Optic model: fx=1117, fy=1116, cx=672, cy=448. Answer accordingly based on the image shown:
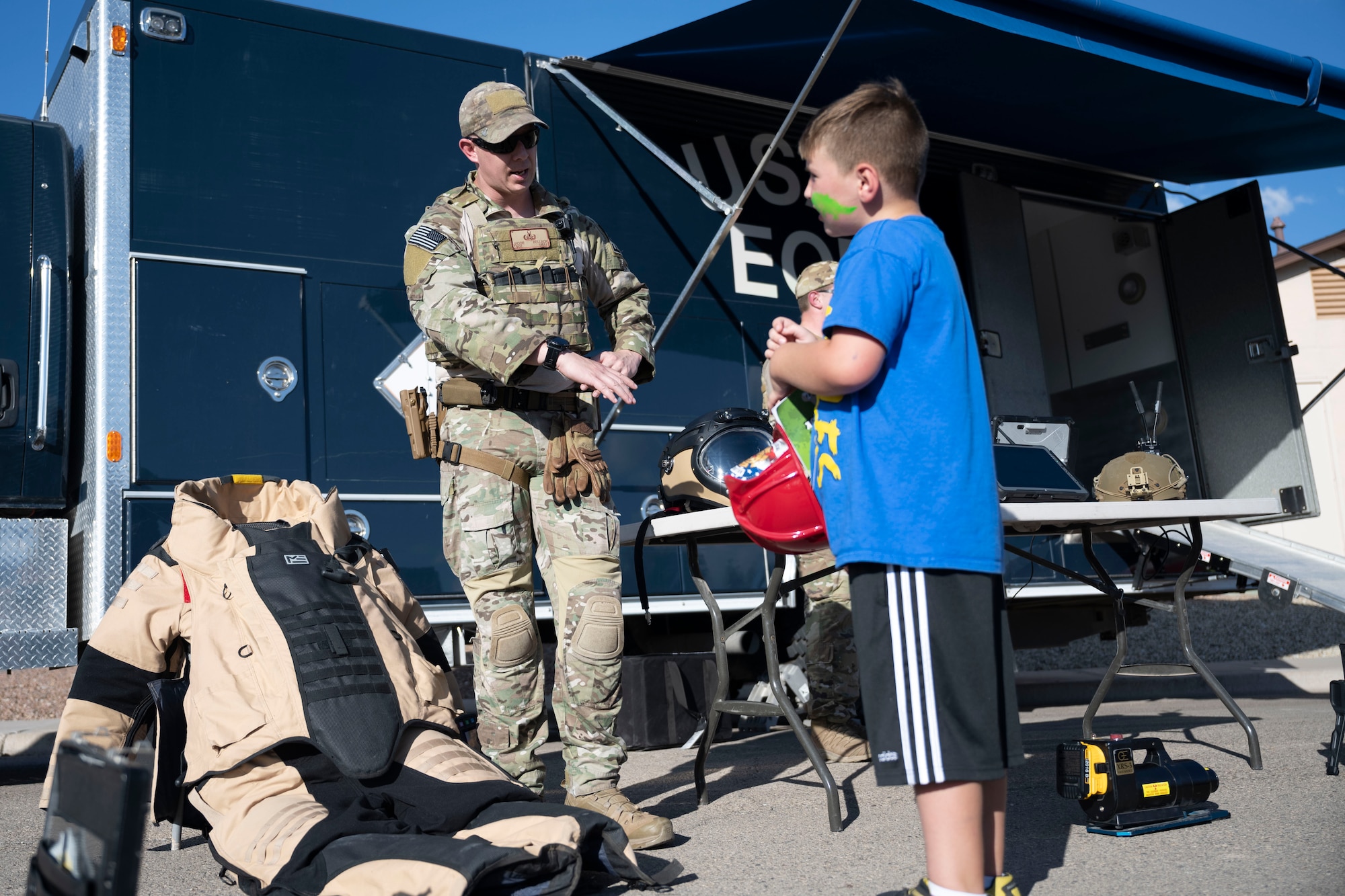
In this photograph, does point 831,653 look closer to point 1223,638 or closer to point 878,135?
point 878,135

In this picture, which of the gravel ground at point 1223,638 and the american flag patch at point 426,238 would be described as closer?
the american flag patch at point 426,238

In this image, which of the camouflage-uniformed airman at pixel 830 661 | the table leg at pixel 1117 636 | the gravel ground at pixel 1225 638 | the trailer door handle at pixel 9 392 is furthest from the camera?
the gravel ground at pixel 1225 638

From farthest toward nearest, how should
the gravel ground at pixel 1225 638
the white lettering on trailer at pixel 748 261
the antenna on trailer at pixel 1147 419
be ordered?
the gravel ground at pixel 1225 638, the antenna on trailer at pixel 1147 419, the white lettering on trailer at pixel 748 261

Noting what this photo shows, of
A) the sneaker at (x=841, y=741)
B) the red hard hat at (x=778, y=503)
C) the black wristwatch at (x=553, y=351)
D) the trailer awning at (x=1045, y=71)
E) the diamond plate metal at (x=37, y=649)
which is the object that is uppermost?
the trailer awning at (x=1045, y=71)

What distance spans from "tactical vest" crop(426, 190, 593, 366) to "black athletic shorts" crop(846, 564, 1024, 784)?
1.40 metres

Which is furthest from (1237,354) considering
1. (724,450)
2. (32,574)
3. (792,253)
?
(32,574)

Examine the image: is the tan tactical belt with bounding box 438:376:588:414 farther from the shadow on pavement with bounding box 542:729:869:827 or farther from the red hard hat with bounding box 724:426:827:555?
the shadow on pavement with bounding box 542:729:869:827

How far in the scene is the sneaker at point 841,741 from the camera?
12.3ft

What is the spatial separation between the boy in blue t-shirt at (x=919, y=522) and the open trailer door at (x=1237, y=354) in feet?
16.7

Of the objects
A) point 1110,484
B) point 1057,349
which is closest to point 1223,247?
point 1057,349

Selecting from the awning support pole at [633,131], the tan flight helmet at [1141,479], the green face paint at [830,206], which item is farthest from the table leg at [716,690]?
the awning support pole at [633,131]

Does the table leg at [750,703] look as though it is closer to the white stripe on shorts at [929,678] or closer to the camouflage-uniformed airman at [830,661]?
the camouflage-uniformed airman at [830,661]

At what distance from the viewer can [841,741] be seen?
12.4 ft

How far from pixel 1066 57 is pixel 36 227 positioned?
4.30 m
